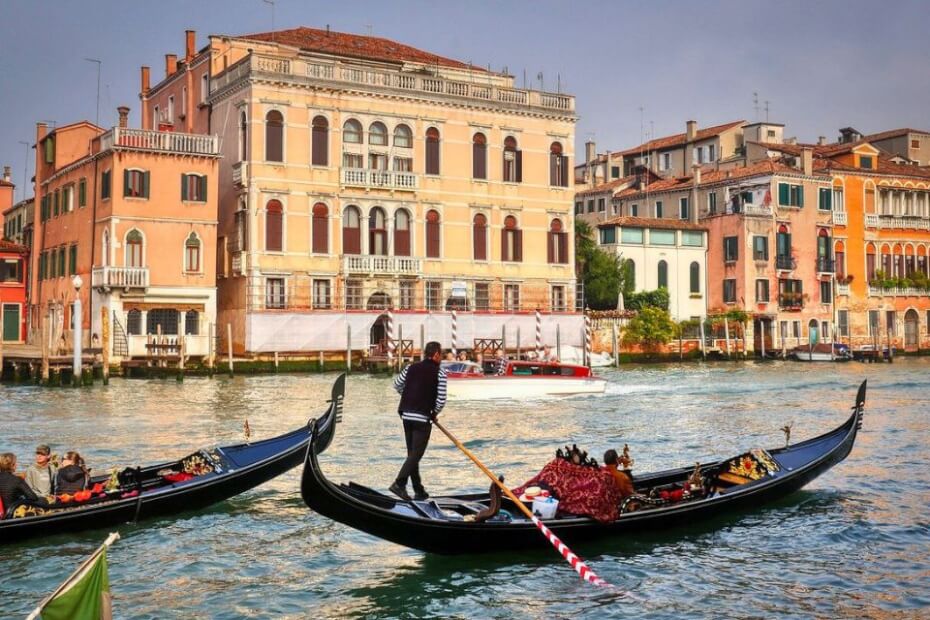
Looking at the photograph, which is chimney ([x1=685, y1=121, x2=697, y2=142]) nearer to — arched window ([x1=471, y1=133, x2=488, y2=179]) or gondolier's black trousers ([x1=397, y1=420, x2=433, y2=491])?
arched window ([x1=471, y1=133, x2=488, y2=179])

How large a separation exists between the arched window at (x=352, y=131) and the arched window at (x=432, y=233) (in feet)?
9.38

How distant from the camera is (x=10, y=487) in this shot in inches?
355

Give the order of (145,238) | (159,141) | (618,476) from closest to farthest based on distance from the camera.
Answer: (618,476), (145,238), (159,141)

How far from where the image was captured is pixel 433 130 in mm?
32781

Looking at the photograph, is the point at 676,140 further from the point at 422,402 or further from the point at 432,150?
the point at 422,402

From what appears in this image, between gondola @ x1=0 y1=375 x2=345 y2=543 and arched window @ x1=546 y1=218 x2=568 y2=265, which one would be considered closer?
gondola @ x1=0 y1=375 x2=345 y2=543

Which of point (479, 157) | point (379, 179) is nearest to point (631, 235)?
point (479, 157)

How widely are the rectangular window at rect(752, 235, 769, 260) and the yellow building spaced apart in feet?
27.6

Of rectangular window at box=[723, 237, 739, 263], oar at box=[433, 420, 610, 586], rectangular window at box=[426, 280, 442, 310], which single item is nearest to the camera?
oar at box=[433, 420, 610, 586]

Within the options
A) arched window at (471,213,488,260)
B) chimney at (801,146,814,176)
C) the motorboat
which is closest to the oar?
the motorboat

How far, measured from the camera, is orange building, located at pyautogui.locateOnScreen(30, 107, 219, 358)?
93.8ft

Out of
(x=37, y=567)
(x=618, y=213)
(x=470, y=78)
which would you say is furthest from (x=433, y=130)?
(x=37, y=567)

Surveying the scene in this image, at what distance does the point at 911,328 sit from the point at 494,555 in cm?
4027

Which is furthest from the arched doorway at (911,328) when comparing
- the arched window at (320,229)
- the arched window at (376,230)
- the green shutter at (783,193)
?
the arched window at (320,229)
